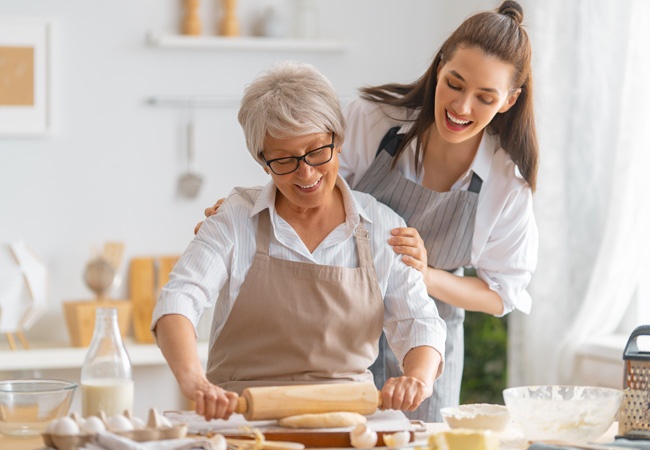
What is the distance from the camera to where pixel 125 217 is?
431 cm

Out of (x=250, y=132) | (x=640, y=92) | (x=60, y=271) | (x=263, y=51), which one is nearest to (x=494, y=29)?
(x=250, y=132)

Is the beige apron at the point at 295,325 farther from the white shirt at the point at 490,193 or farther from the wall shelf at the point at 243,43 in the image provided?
the wall shelf at the point at 243,43

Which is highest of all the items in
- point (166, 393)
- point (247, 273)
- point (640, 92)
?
point (640, 92)

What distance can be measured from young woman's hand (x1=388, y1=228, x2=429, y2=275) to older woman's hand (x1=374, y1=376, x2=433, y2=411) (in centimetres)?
34

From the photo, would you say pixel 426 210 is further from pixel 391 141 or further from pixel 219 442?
pixel 219 442

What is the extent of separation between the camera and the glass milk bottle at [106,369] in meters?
1.76

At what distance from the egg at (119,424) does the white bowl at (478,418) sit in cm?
56

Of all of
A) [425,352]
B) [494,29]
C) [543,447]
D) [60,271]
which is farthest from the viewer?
[60,271]

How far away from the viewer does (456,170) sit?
2402 mm

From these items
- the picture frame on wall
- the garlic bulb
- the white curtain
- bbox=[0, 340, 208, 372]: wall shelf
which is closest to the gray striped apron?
the garlic bulb

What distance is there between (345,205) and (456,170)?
431 millimetres

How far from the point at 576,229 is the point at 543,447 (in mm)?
2466

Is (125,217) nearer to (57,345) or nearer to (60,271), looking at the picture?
(60,271)

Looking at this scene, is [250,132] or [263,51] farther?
[263,51]
